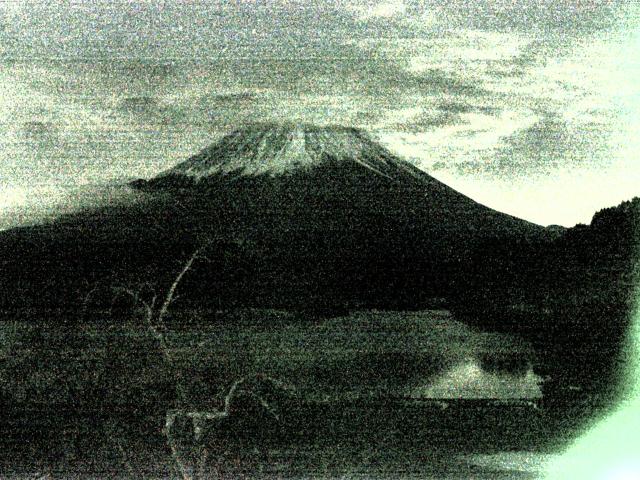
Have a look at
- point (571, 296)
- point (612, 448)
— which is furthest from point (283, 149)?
point (612, 448)

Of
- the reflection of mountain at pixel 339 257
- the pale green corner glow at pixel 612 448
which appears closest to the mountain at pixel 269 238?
Answer: the reflection of mountain at pixel 339 257

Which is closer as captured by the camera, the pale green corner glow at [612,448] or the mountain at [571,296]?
the pale green corner glow at [612,448]

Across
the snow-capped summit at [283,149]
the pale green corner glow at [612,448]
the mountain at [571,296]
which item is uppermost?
the snow-capped summit at [283,149]

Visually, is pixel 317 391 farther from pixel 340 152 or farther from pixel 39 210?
pixel 39 210

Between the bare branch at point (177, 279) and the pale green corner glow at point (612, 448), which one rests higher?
the bare branch at point (177, 279)

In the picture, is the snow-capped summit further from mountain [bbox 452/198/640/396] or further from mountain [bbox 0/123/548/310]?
mountain [bbox 452/198/640/396]

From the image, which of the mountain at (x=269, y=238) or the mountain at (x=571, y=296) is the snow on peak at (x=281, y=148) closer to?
the mountain at (x=269, y=238)

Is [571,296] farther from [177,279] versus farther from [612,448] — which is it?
[177,279]
